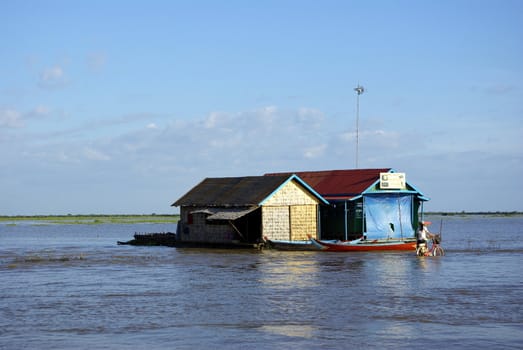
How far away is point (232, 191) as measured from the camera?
38.9 meters

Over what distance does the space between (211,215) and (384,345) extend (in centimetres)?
2460

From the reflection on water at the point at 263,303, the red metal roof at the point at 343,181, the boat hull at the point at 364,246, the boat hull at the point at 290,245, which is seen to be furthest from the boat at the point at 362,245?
the reflection on water at the point at 263,303

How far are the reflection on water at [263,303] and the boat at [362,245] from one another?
3323 millimetres

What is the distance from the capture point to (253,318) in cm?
1641

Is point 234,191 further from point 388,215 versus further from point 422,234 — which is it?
point 422,234

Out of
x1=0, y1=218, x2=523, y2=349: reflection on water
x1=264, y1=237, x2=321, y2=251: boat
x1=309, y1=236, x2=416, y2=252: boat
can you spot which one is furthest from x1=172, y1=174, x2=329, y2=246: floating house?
x1=0, y1=218, x2=523, y2=349: reflection on water

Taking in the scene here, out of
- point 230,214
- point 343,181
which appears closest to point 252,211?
point 230,214

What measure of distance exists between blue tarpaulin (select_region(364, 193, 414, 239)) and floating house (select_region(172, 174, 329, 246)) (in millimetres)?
2348

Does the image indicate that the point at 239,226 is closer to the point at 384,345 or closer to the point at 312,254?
the point at 312,254

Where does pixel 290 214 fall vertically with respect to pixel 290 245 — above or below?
above

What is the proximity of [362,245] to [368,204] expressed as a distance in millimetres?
2752

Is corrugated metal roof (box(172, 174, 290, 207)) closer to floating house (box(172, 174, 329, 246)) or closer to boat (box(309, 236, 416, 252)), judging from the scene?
floating house (box(172, 174, 329, 246))

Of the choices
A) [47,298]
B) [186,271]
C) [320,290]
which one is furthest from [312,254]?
[47,298]

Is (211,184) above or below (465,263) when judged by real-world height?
above
